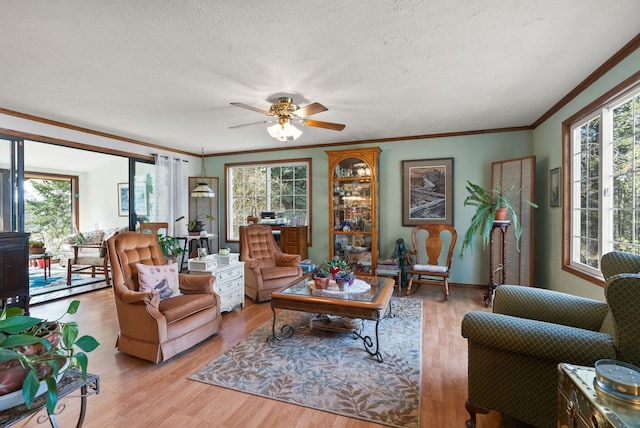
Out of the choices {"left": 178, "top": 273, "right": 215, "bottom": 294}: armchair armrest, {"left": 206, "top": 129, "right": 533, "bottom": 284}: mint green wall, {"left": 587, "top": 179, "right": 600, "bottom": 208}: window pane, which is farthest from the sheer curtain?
{"left": 587, "top": 179, "right": 600, "bottom": 208}: window pane

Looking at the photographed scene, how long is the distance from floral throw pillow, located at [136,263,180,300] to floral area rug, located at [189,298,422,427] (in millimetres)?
764

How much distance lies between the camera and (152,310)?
2.37 meters

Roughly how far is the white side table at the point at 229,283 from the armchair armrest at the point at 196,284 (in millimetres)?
356

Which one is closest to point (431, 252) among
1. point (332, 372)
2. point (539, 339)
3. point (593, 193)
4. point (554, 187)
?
point (554, 187)

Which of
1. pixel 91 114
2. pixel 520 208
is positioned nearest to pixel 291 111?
pixel 91 114

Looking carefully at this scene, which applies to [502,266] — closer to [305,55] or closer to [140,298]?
[305,55]

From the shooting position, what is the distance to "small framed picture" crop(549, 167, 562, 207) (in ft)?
11.6

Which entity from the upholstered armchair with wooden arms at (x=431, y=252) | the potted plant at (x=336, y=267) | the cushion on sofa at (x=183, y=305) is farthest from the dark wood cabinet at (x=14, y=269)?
the upholstered armchair with wooden arms at (x=431, y=252)

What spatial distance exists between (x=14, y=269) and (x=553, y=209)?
6341mm

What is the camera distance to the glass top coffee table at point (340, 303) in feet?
8.11

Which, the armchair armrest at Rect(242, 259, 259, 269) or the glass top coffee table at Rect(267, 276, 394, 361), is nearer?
the glass top coffee table at Rect(267, 276, 394, 361)

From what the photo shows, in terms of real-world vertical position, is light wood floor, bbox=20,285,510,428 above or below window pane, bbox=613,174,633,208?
below

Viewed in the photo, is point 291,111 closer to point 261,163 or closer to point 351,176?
point 351,176

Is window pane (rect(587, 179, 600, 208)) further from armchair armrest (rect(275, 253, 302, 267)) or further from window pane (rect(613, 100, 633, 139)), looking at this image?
armchair armrest (rect(275, 253, 302, 267))
